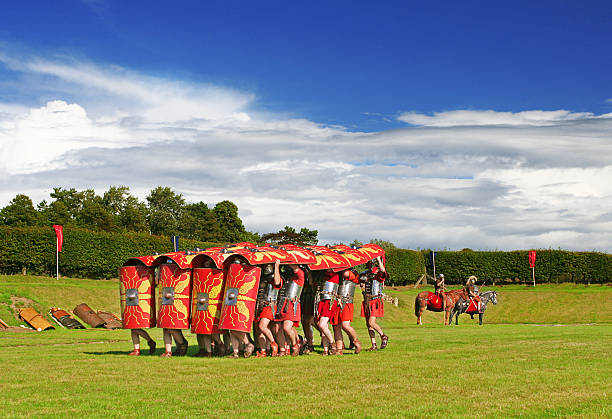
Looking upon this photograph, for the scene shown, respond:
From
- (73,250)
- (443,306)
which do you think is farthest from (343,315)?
(73,250)

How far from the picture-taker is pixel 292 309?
55.1 feet

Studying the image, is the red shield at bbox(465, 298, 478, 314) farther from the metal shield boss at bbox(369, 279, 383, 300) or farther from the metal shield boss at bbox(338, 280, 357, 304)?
the metal shield boss at bbox(338, 280, 357, 304)

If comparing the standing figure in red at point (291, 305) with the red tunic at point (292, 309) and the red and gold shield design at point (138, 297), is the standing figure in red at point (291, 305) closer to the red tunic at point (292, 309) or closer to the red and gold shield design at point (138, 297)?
the red tunic at point (292, 309)

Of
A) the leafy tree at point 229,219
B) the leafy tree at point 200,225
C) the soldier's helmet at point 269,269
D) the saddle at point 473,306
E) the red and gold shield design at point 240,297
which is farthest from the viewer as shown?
the leafy tree at point 229,219

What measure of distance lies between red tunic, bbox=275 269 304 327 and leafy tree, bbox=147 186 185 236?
65835 millimetres

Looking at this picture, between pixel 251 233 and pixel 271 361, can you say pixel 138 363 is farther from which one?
pixel 251 233

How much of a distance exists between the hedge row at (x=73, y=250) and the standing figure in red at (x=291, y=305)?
31235 mm

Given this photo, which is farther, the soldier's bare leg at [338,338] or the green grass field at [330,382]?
the soldier's bare leg at [338,338]

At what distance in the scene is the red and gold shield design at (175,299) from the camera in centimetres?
1708

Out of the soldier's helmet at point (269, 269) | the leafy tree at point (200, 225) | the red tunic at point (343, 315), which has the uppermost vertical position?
the leafy tree at point (200, 225)

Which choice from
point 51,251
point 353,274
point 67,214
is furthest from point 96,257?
point 353,274

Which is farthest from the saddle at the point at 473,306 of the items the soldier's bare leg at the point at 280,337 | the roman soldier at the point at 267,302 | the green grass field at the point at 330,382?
the roman soldier at the point at 267,302

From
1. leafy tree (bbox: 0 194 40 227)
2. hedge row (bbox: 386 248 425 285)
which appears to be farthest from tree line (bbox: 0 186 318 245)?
hedge row (bbox: 386 248 425 285)

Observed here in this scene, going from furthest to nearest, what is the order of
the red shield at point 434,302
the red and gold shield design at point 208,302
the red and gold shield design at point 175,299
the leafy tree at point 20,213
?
the leafy tree at point 20,213, the red shield at point 434,302, the red and gold shield design at point 175,299, the red and gold shield design at point 208,302
